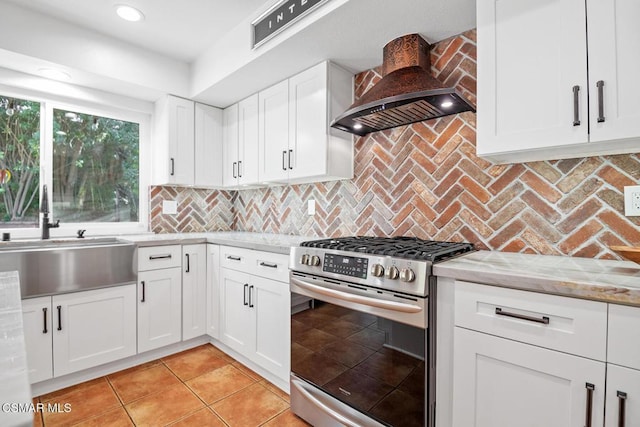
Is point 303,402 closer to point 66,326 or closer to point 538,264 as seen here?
point 538,264

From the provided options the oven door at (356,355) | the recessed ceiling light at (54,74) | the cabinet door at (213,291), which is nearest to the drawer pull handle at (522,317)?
the oven door at (356,355)

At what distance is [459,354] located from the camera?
121 cm

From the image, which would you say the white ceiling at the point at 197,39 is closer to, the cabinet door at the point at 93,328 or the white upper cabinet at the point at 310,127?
the white upper cabinet at the point at 310,127

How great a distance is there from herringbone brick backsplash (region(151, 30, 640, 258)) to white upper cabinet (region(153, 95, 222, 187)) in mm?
1021

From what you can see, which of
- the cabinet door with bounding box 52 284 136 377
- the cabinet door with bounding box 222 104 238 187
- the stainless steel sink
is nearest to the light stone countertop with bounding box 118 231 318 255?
the stainless steel sink

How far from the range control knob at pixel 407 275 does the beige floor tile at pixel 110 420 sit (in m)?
1.69

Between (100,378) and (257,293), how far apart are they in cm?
126

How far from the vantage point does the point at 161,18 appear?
2.22m

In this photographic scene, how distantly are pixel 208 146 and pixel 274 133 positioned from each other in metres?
0.95

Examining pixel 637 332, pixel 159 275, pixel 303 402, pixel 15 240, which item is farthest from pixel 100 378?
pixel 637 332

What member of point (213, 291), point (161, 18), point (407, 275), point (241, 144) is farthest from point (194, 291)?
point (161, 18)

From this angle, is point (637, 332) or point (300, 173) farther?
point (300, 173)

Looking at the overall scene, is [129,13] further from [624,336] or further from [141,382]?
[624,336]

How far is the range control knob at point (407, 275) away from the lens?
1262 millimetres
